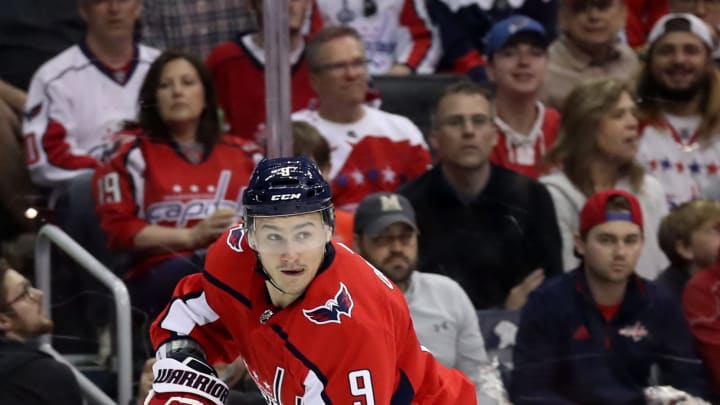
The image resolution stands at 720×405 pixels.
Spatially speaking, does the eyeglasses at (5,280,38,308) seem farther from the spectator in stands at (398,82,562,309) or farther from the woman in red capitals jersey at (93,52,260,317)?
the spectator in stands at (398,82,562,309)

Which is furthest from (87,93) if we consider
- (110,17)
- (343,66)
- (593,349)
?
(593,349)

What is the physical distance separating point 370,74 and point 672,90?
91 cm

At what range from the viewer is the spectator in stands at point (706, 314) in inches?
137

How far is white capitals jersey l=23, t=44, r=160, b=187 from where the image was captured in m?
3.62

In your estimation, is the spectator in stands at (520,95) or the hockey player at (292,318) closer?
the hockey player at (292,318)

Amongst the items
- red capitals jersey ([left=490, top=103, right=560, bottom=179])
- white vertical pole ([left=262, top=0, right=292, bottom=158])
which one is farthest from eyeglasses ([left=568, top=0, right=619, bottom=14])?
white vertical pole ([left=262, top=0, right=292, bottom=158])

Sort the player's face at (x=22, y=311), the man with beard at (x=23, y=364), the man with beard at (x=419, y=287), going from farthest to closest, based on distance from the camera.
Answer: the man with beard at (x=419, y=287), the player's face at (x=22, y=311), the man with beard at (x=23, y=364)

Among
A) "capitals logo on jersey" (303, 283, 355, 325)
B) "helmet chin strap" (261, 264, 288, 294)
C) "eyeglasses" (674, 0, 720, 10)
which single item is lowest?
"capitals logo on jersey" (303, 283, 355, 325)

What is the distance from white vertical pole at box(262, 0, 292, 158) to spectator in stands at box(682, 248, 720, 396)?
1130 millimetres

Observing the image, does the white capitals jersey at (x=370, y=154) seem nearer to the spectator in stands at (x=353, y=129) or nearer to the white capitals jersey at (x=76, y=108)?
the spectator in stands at (x=353, y=129)

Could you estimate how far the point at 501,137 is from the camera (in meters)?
3.97

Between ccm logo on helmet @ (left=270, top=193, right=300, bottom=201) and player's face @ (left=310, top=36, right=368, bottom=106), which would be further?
player's face @ (left=310, top=36, right=368, bottom=106)

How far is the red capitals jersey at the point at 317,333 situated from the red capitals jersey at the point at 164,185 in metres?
0.82

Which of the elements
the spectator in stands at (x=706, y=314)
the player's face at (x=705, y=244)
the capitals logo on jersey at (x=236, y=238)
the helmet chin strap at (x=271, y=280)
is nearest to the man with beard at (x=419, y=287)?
the spectator in stands at (x=706, y=314)
